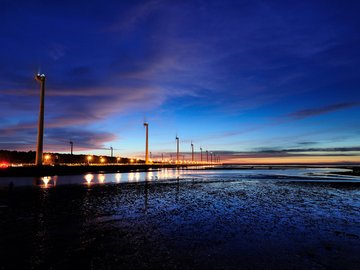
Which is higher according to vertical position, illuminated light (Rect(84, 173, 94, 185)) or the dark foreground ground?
illuminated light (Rect(84, 173, 94, 185))

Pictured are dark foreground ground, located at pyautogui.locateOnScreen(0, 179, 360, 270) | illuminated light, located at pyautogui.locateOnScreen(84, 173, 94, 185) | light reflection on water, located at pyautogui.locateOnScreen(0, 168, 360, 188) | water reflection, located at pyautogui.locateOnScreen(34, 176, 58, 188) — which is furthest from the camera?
illuminated light, located at pyautogui.locateOnScreen(84, 173, 94, 185)

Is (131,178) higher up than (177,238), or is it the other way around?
(131,178)

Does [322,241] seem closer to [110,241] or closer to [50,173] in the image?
[110,241]

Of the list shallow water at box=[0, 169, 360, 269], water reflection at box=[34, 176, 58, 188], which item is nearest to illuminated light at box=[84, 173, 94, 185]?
water reflection at box=[34, 176, 58, 188]

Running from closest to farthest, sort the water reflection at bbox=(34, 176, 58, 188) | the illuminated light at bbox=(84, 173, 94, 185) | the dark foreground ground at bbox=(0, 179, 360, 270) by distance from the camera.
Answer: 1. the dark foreground ground at bbox=(0, 179, 360, 270)
2. the water reflection at bbox=(34, 176, 58, 188)
3. the illuminated light at bbox=(84, 173, 94, 185)

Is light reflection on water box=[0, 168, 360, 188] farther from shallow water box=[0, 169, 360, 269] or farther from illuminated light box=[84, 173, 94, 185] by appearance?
shallow water box=[0, 169, 360, 269]

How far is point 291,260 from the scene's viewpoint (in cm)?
860

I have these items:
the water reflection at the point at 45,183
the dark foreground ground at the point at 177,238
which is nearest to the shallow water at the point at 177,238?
the dark foreground ground at the point at 177,238

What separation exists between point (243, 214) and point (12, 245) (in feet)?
38.6

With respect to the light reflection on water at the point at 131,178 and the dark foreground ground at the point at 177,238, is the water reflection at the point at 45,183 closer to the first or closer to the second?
the light reflection on water at the point at 131,178

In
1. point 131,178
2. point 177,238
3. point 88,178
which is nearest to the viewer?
point 177,238

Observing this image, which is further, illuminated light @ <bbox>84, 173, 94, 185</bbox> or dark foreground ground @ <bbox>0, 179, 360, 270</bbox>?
illuminated light @ <bbox>84, 173, 94, 185</bbox>

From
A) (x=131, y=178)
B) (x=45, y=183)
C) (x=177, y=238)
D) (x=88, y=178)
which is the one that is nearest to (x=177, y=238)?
(x=177, y=238)

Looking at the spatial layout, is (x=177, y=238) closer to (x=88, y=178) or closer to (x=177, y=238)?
(x=177, y=238)
